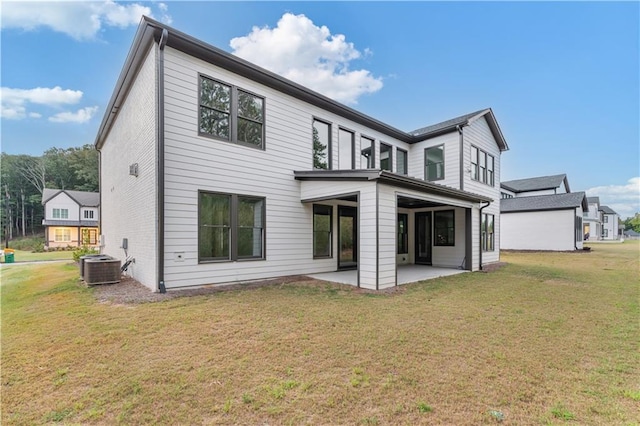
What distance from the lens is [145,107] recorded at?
7.58 metres

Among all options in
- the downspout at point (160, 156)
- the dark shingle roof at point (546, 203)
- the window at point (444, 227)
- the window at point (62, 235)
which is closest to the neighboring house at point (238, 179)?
the downspout at point (160, 156)

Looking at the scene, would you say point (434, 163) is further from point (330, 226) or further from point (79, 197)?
point (79, 197)

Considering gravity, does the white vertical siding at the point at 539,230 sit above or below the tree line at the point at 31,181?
below

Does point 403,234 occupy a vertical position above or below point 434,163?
below

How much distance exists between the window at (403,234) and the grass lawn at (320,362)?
7.39 meters

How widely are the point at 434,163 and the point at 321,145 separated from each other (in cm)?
616

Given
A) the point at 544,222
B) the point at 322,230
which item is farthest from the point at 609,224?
the point at 322,230

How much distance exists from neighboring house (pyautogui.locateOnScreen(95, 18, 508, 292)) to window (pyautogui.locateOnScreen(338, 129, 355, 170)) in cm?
4

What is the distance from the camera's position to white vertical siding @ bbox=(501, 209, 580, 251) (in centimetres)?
2145

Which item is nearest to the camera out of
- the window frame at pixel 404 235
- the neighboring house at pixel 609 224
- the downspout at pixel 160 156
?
the downspout at pixel 160 156

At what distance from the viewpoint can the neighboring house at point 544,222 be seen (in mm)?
21453

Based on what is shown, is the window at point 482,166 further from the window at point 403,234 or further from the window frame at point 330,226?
the window frame at point 330,226

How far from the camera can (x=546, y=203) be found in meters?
22.9

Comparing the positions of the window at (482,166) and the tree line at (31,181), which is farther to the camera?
the tree line at (31,181)
